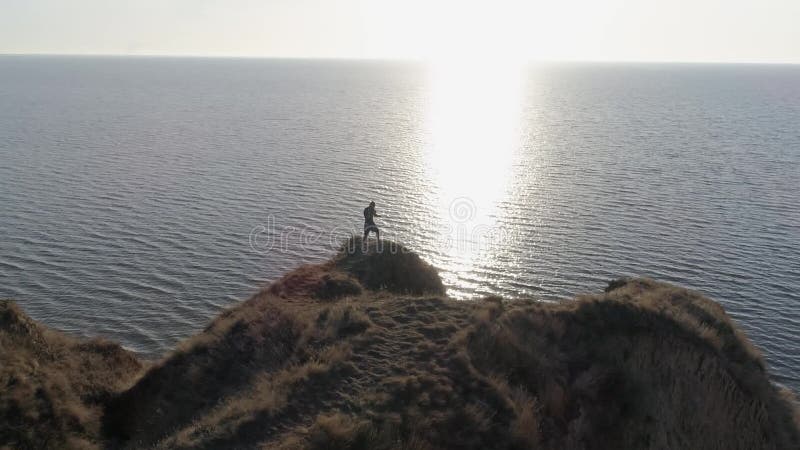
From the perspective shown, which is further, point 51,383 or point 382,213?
point 382,213

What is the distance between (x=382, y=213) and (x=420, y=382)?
4511cm

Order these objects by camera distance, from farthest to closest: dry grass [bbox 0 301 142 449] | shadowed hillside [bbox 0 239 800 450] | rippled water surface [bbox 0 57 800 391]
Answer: rippled water surface [bbox 0 57 800 391], dry grass [bbox 0 301 142 449], shadowed hillside [bbox 0 239 800 450]

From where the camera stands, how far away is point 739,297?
43.4 metres

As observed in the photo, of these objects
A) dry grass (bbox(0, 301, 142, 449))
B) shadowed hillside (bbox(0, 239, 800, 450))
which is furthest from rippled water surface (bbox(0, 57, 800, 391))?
shadowed hillside (bbox(0, 239, 800, 450))

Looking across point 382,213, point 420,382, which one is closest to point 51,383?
point 420,382

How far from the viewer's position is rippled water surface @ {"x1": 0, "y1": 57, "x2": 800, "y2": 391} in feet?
144

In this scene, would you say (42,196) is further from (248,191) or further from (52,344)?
(52,344)

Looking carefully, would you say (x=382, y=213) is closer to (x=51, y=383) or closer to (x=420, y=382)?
(x=51, y=383)

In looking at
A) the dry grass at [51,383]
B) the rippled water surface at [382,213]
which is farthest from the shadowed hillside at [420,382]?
the rippled water surface at [382,213]

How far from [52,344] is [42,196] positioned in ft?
159

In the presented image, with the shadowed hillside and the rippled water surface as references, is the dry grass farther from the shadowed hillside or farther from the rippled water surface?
the rippled water surface

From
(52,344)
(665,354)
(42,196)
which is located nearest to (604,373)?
(665,354)

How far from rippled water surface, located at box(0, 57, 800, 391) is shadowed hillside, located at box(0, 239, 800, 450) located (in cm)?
1600

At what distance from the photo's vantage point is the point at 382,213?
61781 millimetres
